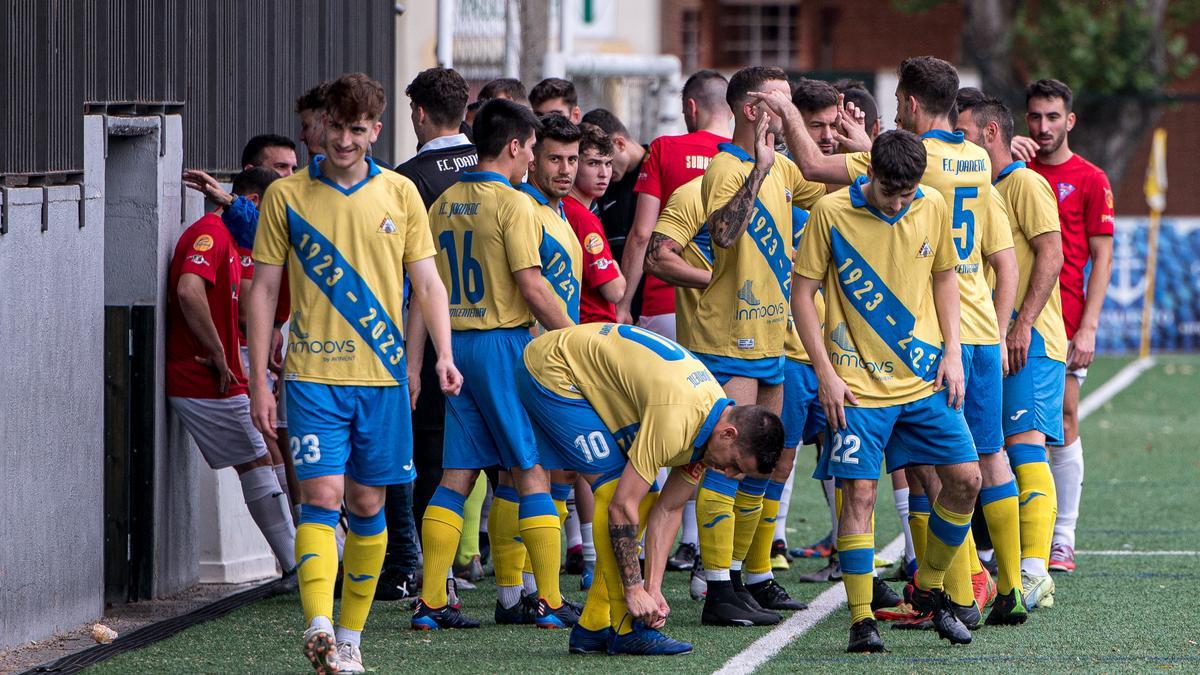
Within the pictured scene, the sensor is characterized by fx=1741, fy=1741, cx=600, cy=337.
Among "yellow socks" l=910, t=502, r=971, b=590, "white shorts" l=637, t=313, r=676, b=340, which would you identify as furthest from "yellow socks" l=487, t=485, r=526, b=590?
"white shorts" l=637, t=313, r=676, b=340

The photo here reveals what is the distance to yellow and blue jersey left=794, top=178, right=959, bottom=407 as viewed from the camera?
647 centimetres

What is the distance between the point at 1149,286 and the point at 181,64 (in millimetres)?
18774

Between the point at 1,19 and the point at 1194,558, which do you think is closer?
the point at 1,19

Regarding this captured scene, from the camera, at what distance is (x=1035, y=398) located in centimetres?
766

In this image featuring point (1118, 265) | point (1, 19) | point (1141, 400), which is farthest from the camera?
point (1118, 265)

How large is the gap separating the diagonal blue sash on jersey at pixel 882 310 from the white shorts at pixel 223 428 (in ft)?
9.54

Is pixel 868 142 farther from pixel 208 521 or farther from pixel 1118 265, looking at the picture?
pixel 1118 265

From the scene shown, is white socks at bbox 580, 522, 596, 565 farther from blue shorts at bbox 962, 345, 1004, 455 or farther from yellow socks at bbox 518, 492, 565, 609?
blue shorts at bbox 962, 345, 1004, 455

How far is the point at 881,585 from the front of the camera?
24.9ft

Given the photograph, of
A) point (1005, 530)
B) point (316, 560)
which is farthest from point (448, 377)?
point (1005, 530)

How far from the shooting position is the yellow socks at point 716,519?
6.92m

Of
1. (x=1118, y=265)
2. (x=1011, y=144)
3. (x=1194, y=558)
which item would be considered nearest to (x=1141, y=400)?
(x=1118, y=265)

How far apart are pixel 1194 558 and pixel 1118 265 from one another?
52.7ft

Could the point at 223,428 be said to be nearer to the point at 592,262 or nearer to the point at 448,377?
the point at 592,262
